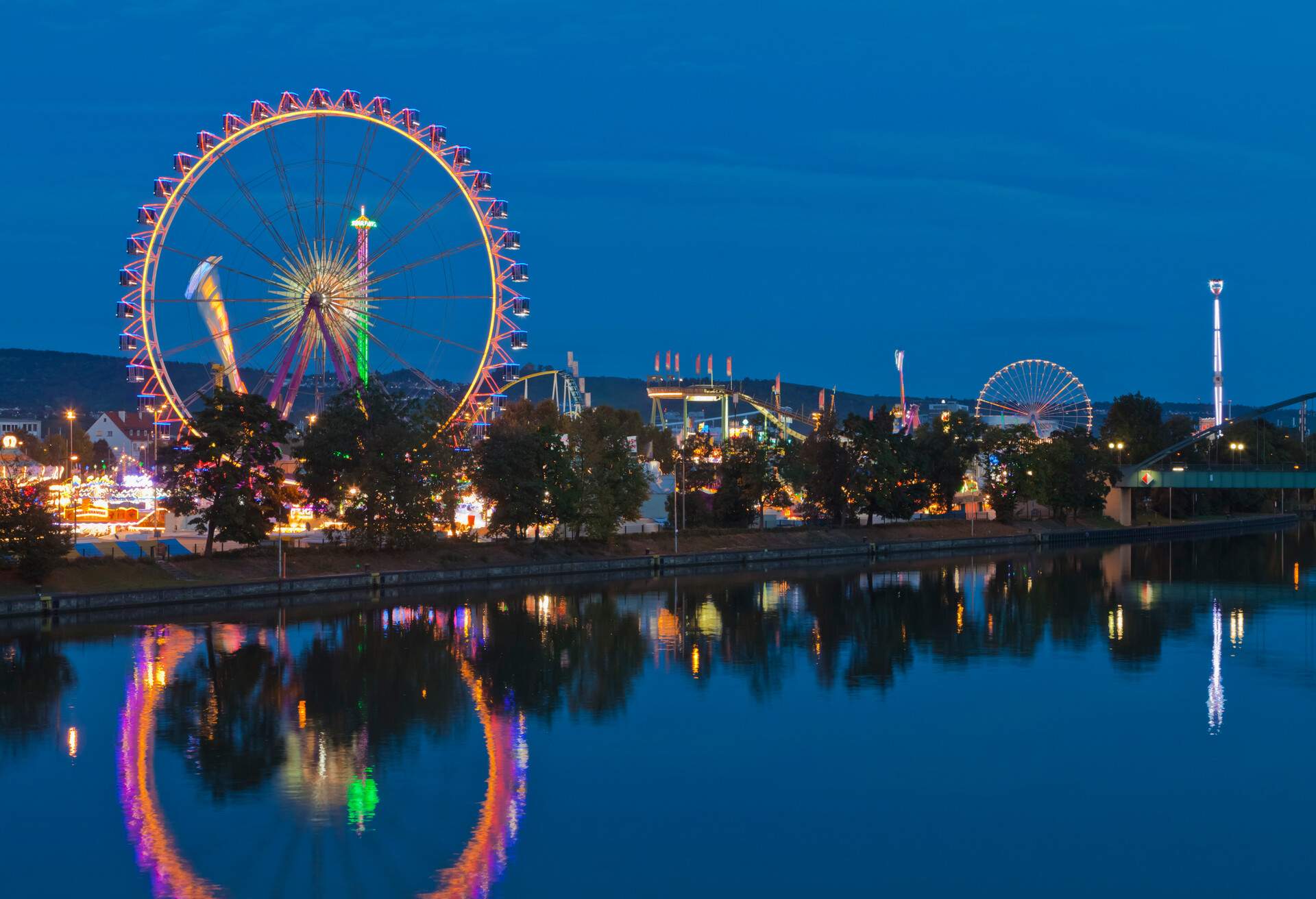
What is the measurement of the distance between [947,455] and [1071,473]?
1307 centimetres

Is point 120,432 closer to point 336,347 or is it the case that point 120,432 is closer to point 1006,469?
point 1006,469

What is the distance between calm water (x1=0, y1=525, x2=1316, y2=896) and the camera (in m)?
21.7

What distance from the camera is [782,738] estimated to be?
30531 millimetres

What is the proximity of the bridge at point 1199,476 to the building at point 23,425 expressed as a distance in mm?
121909

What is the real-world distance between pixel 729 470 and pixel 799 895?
60.8 meters

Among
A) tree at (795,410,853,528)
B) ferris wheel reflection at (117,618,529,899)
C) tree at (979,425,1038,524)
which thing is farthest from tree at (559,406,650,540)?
tree at (979,425,1038,524)

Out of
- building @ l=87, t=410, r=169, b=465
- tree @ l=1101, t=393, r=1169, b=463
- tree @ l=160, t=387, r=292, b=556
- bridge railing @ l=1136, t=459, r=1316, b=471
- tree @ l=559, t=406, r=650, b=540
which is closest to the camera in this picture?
tree @ l=160, t=387, r=292, b=556

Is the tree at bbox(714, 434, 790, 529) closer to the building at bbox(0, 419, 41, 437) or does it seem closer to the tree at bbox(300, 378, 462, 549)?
A: the tree at bbox(300, 378, 462, 549)

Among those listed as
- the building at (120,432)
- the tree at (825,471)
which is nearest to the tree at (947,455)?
the tree at (825,471)

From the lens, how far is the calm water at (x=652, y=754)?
21.7m

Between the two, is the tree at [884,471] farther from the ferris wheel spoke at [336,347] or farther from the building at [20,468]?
the building at [20,468]

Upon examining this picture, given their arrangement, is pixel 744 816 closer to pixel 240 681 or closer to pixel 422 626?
pixel 240 681

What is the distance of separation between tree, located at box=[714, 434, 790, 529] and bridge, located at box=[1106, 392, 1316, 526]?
34.1 meters

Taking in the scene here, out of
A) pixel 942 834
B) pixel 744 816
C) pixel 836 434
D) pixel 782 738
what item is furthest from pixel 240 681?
pixel 836 434
